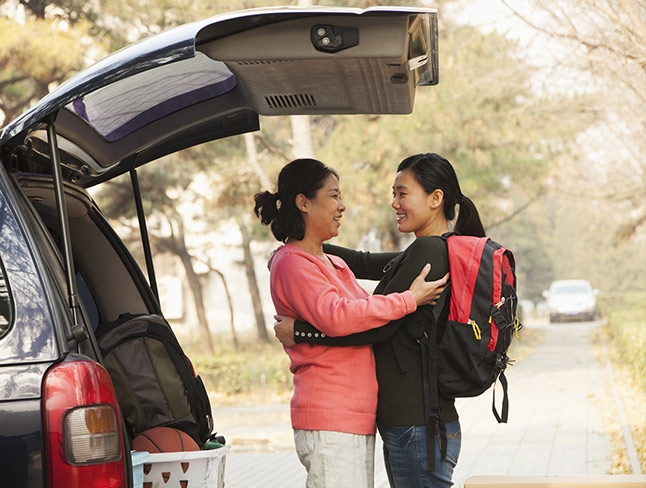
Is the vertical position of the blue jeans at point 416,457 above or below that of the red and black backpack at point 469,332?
below

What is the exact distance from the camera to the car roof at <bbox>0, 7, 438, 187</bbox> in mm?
2973

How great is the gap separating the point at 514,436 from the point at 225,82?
8.59 meters

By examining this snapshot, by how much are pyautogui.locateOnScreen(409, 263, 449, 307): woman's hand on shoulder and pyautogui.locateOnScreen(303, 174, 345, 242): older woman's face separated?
41 centimetres

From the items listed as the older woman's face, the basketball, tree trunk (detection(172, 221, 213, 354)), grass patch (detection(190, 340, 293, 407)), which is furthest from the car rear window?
tree trunk (detection(172, 221, 213, 354))

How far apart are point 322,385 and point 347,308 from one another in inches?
13.0

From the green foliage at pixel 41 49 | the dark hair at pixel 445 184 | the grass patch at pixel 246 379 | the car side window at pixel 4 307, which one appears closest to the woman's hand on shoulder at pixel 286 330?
the dark hair at pixel 445 184

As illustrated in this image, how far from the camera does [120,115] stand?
402 centimetres

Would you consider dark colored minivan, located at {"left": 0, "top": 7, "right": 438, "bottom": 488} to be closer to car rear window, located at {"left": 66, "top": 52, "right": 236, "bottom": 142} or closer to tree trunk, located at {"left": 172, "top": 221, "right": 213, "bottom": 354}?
car rear window, located at {"left": 66, "top": 52, "right": 236, "bottom": 142}

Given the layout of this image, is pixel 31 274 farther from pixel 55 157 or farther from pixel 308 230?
pixel 308 230

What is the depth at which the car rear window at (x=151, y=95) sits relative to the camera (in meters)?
3.59

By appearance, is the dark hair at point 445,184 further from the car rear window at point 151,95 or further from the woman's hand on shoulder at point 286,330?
the car rear window at point 151,95

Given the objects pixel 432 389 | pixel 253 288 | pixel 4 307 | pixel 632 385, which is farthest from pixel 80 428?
pixel 253 288

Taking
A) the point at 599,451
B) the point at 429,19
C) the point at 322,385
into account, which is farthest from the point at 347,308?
the point at 599,451

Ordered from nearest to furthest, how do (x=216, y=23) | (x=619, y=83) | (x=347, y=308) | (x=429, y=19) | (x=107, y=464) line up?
(x=107, y=464) → (x=216, y=23) → (x=429, y=19) → (x=347, y=308) → (x=619, y=83)
